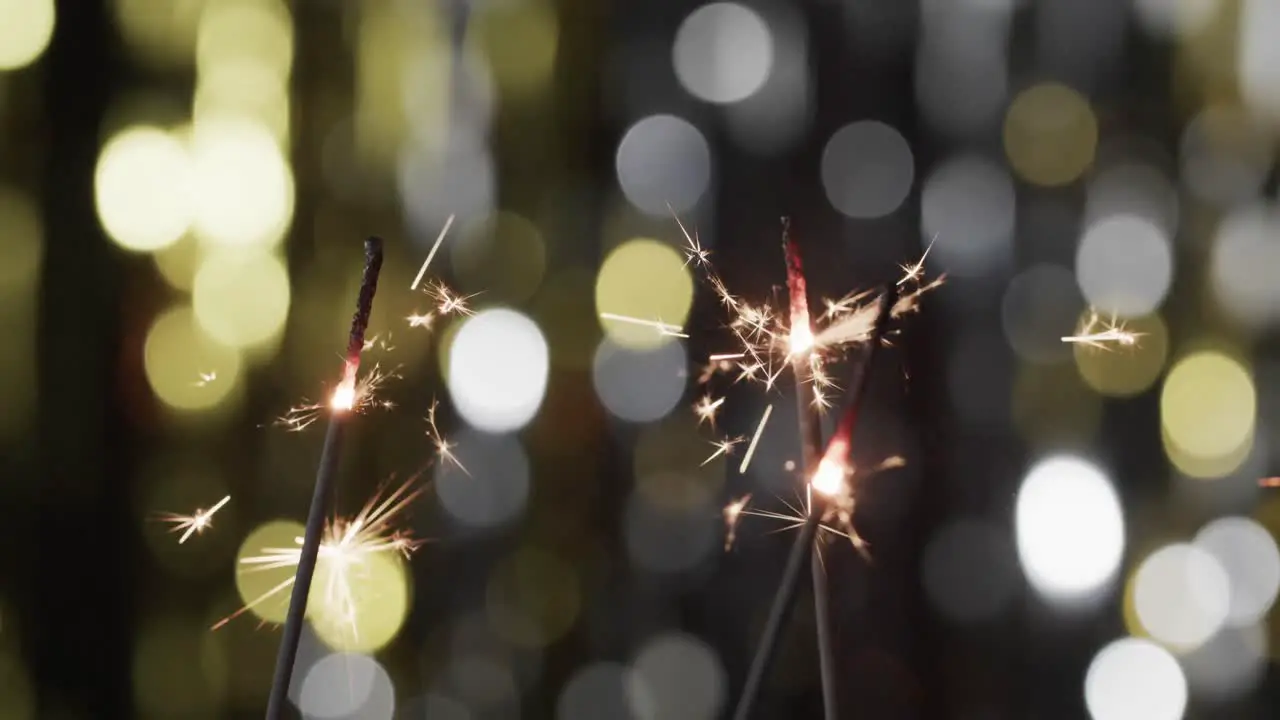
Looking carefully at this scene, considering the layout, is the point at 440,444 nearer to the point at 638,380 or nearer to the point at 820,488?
the point at 820,488

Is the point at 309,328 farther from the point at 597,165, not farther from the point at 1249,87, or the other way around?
the point at 1249,87

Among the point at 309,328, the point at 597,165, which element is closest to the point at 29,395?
the point at 309,328

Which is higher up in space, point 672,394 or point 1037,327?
point 1037,327

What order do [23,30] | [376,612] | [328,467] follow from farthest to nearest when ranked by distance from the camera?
[376,612] → [23,30] → [328,467]

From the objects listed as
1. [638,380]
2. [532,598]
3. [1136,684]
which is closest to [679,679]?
[532,598]

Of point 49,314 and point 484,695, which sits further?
point 484,695

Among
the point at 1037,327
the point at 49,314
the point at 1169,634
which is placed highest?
the point at 1037,327

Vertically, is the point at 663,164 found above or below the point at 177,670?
above
